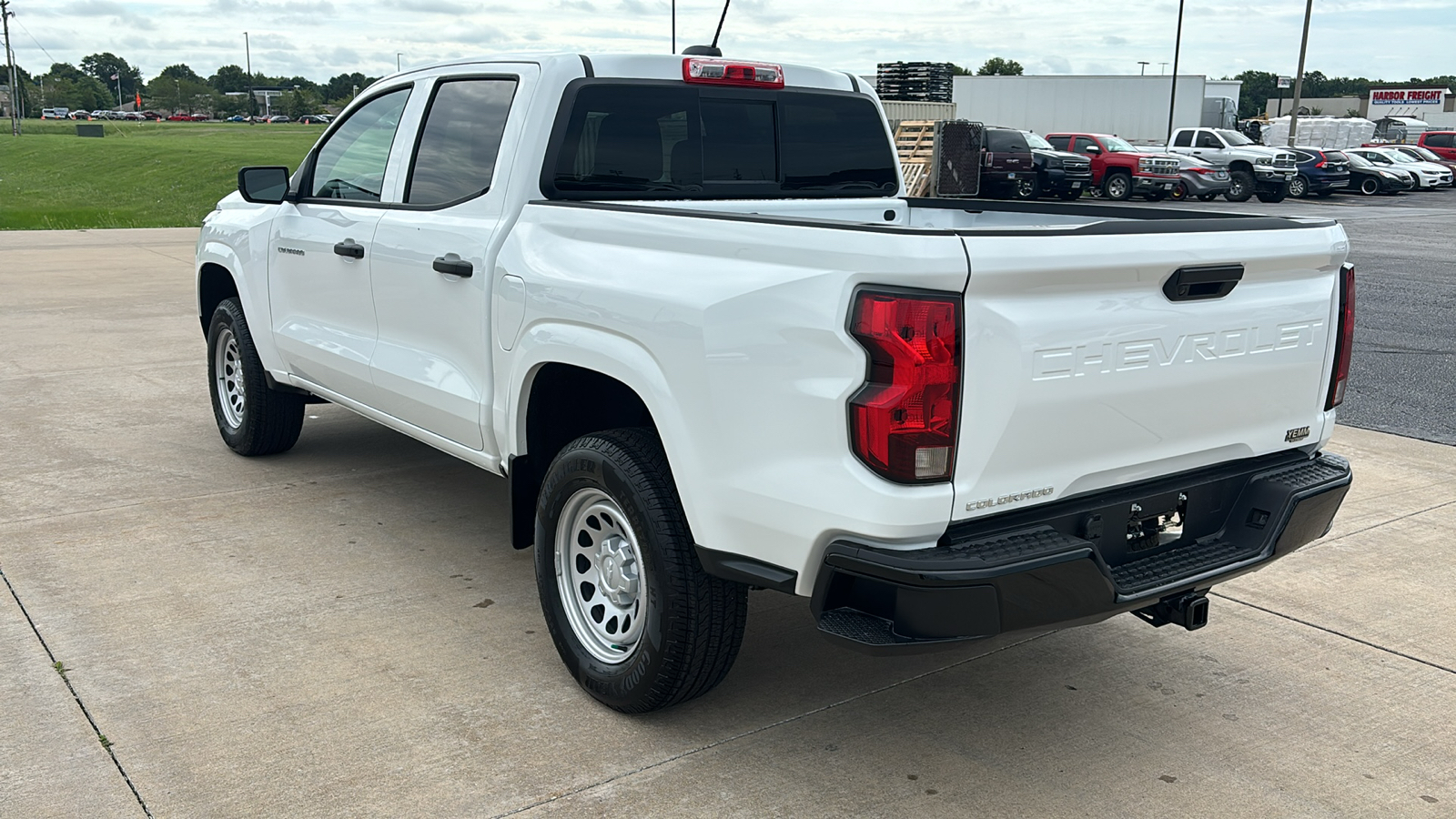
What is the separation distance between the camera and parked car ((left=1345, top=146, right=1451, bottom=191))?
36875mm

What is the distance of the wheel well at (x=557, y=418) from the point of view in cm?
403

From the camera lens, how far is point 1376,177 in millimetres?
35531

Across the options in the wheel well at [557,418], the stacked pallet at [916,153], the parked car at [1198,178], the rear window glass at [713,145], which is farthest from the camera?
the parked car at [1198,178]

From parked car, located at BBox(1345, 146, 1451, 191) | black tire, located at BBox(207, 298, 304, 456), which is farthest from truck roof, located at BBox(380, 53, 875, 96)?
parked car, located at BBox(1345, 146, 1451, 191)

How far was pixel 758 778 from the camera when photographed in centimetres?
337

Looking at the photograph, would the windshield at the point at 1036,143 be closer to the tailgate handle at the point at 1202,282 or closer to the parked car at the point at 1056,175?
the parked car at the point at 1056,175

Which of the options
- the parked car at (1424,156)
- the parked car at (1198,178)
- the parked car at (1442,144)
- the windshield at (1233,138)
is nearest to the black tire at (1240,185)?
the parked car at (1198,178)

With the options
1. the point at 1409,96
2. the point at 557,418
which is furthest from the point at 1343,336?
the point at 1409,96

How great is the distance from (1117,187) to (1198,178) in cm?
182

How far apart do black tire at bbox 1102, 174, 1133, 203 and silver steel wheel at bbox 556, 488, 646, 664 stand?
2808 cm

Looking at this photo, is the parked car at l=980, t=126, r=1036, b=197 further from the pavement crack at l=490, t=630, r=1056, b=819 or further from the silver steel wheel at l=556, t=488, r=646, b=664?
the silver steel wheel at l=556, t=488, r=646, b=664

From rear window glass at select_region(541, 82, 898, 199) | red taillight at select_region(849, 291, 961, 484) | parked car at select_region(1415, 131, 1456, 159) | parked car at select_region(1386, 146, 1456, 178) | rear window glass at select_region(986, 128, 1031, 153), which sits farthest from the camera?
parked car at select_region(1415, 131, 1456, 159)

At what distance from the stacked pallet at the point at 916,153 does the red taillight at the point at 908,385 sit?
21.0 meters

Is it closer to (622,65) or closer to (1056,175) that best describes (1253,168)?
(1056,175)
